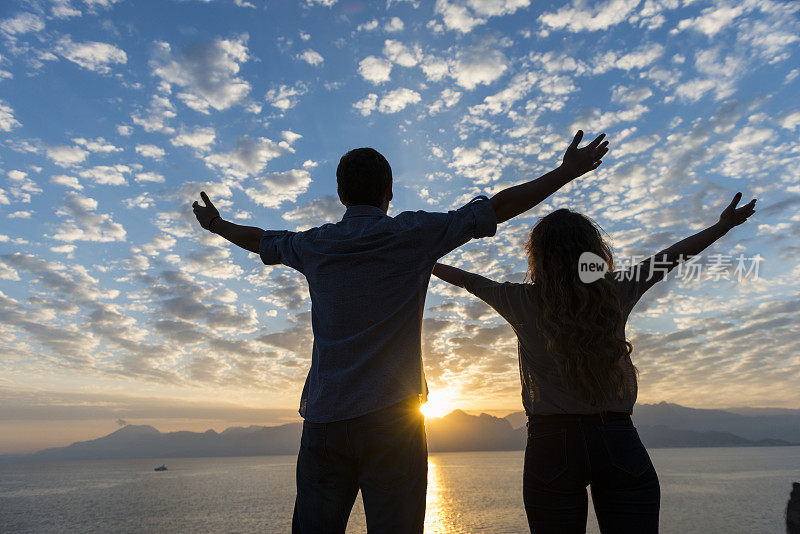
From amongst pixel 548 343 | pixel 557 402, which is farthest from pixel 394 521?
pixel 548 343

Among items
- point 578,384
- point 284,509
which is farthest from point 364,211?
point 284,509

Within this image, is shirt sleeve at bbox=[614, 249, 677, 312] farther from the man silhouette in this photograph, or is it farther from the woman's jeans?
the man silhouette

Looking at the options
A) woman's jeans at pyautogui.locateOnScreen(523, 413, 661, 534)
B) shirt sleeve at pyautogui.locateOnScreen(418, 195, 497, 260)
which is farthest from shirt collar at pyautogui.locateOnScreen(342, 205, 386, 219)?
woman's jeans at pyautogui.locateOnScreen(523, 413, 661, 534)

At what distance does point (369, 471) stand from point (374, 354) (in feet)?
2.05

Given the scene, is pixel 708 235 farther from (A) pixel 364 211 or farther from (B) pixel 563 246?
(A) pixel 364 211

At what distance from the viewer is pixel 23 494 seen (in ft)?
454

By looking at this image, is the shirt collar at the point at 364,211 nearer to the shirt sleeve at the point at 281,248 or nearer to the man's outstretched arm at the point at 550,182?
the shirt sleeve at the point at 281,248

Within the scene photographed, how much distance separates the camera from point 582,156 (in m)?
2.85

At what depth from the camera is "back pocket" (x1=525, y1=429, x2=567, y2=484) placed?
2.90m

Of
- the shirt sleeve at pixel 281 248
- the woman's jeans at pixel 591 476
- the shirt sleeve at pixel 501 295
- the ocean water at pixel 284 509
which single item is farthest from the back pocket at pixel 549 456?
the ocean water at pixel 284 509

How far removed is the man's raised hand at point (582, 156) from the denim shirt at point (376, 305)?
64cm

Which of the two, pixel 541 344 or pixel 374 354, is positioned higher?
pixel 541 344

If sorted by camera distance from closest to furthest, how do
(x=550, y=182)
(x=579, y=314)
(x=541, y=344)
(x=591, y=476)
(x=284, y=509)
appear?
(x=550, y=182)
(x=591, y=476)
(x=579, y=314)
(x=541, y=344)
(x=284, y=509)

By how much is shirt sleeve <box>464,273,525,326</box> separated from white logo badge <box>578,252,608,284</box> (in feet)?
1.49
